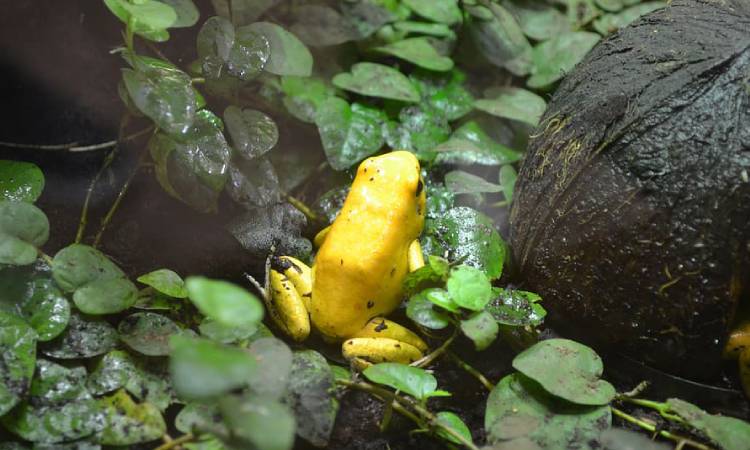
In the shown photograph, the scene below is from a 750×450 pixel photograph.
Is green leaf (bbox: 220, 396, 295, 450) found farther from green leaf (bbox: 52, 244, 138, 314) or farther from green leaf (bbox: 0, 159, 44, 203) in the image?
green leaf (bbox: 0, 159, 44, 203)

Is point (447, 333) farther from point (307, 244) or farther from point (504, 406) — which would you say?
point (307, 244)

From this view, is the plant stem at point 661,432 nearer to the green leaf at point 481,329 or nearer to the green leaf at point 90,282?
the green leaf at point 481,329

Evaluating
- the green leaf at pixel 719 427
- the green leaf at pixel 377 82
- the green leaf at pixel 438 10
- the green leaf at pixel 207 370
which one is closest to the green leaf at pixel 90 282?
the green leaf at pixel 207 370

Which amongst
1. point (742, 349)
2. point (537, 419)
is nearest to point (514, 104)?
point (742, 349)

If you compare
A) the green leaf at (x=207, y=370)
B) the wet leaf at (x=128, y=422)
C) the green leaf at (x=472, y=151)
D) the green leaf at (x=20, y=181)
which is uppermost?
the green leaf at (x=207, y=370)

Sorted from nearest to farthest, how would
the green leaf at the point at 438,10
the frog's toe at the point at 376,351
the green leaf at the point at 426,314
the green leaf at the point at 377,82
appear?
the green leaf at the point at 426,314, the frog's toe at the point at 376,351, the green leaf at the point at 377,82, the green leaf at the point at 438,10

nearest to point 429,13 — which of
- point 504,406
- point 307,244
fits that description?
point 307,244
